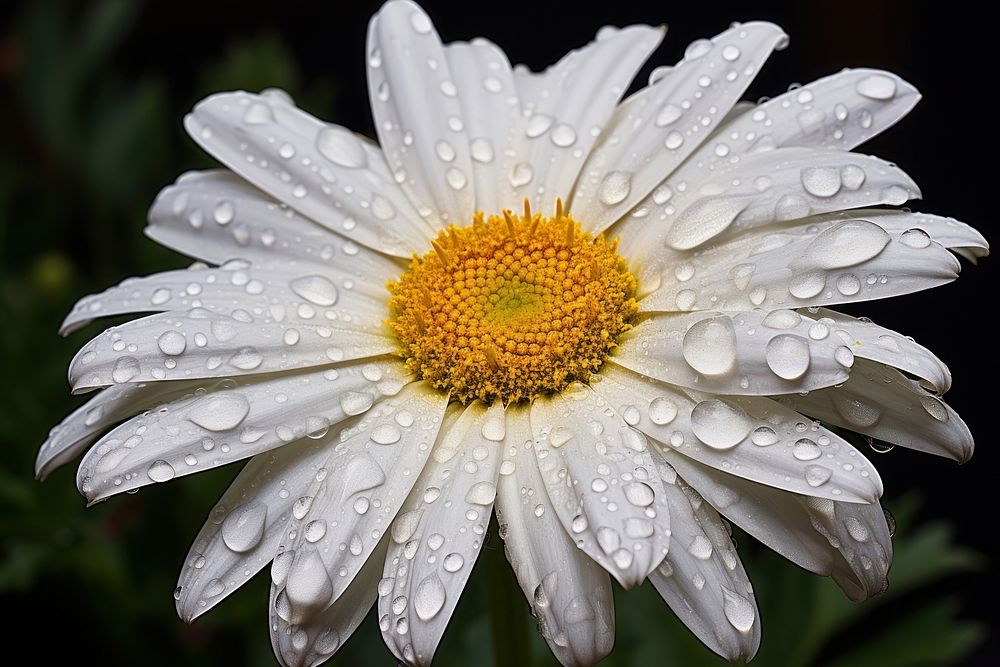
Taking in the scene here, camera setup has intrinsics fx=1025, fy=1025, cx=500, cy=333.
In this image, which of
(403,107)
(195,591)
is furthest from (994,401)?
(195,591)

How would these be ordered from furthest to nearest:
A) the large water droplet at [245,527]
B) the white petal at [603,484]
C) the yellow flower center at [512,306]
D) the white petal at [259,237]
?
the white petal at [259,237], the yellow flower center at [512,306], the large water droplet at [245,527], the white petal at [603,484]

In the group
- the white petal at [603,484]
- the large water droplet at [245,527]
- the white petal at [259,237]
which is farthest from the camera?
the white petal at [259,237]

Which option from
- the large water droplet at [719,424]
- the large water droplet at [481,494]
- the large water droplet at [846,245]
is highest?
the large water droplet at [846,245]

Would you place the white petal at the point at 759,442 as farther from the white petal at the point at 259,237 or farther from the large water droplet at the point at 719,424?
the white petal at the point at 259,237

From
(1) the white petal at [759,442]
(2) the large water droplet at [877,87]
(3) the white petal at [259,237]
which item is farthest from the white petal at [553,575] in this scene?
(2) the large water droplet at [877,87]

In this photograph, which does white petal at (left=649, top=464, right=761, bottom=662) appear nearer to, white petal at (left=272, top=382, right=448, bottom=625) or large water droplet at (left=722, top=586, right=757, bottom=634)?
large water droplet at (left=722, top=586, right=757, bottom=634)

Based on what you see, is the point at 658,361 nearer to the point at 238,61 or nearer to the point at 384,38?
the point at 384,38

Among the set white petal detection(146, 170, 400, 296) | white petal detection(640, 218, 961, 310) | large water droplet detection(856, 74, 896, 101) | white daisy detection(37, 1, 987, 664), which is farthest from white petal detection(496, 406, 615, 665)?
large water droplet detection(856, 74, 896, 101)
